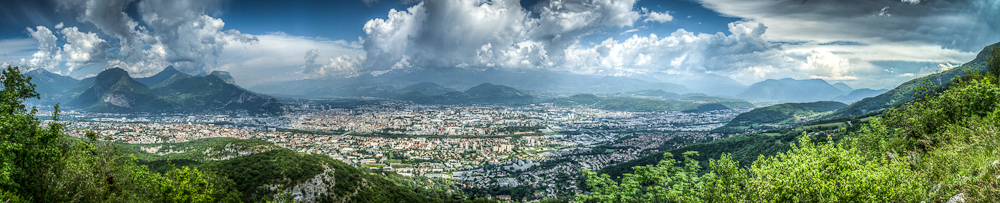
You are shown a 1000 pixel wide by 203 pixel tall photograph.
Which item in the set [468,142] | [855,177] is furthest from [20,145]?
[468,142]

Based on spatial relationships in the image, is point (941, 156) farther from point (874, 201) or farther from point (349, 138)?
point (349, 138)

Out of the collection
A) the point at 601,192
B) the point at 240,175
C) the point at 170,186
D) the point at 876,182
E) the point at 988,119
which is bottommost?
the point at 240,175

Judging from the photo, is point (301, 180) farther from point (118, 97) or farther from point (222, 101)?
point (118, 97)

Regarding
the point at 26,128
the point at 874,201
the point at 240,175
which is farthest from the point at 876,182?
the point at 240,175

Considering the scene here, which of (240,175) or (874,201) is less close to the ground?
(874,201)

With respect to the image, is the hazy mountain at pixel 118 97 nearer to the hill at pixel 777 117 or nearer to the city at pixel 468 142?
the city at pixel 468 142

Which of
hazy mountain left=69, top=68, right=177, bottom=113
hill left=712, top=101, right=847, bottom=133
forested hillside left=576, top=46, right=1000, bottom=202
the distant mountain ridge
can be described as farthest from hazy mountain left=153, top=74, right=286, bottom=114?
hill left=712, top=101, right=847, bottom=133

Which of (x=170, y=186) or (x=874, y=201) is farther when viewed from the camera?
(x=170, y=186)
